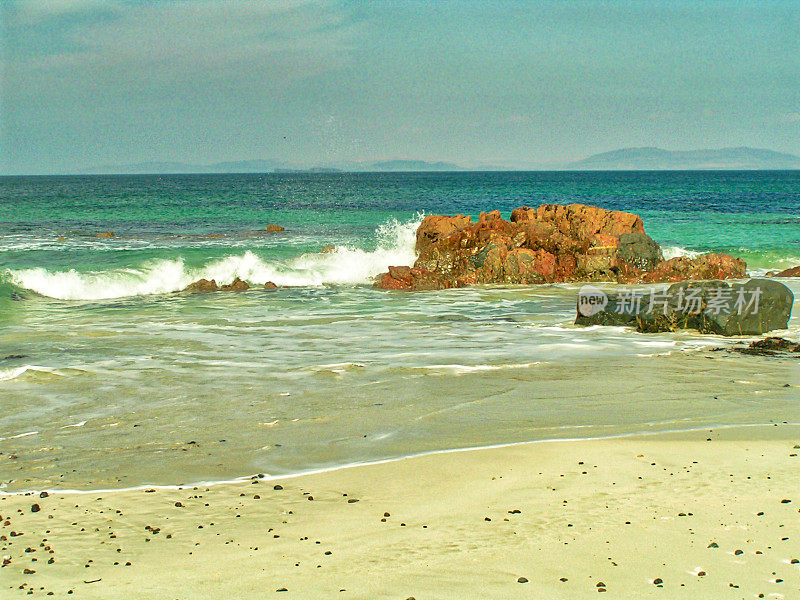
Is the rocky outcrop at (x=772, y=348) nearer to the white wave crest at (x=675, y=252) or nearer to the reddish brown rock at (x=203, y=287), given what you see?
the reddish brown rock at (x=203, y=287)

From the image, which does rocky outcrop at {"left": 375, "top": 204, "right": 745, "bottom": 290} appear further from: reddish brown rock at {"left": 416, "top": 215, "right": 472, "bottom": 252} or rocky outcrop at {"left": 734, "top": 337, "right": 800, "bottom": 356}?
rocky outcrop at {"left": 734, "top": 337, "right": 800, "bottom": 356}

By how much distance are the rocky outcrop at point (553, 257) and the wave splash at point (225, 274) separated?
2.08 meters

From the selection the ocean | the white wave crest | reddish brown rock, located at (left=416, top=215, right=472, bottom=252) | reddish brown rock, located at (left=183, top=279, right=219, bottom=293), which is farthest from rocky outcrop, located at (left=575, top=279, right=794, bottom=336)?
Answer: the white wave crest

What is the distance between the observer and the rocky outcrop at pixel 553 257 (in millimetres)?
18844

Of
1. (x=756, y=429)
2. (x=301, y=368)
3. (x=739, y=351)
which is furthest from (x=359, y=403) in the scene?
(x=739, y=351)

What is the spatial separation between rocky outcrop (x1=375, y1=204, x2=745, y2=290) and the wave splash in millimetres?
2079

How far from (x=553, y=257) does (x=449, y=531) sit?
15.4 m

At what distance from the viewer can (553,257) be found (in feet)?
63.4

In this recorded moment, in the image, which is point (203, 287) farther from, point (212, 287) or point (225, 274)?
point (225, 274)

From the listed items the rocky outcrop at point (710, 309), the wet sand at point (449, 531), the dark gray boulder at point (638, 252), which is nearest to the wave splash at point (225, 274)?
the dark gray boulder at point (638, 252)

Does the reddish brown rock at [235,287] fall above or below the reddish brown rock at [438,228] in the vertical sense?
below

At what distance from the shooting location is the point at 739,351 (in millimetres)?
10102

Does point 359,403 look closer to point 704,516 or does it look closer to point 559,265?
point 704,516

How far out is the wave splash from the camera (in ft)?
61.7
